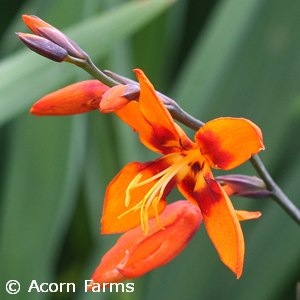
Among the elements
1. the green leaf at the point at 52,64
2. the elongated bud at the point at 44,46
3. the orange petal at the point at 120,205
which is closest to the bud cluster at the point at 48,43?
the elongated bud at the point at 44,46

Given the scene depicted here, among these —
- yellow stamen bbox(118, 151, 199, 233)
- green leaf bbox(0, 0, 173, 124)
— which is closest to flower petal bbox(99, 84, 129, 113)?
yellow stamen bbox(118, 151, 199, 233)

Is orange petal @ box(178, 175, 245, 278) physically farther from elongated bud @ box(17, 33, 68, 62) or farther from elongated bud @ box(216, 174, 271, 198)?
elongated bud @ box(17, 33, 68, 62)

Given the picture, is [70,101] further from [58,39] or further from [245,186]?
[245,186]

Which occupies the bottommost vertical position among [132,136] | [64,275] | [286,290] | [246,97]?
[64,275]

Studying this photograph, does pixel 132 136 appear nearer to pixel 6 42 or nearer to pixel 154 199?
pixel 6 42

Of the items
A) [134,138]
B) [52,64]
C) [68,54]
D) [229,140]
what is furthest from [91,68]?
[134,138]

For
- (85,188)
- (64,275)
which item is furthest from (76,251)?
(85,188)
